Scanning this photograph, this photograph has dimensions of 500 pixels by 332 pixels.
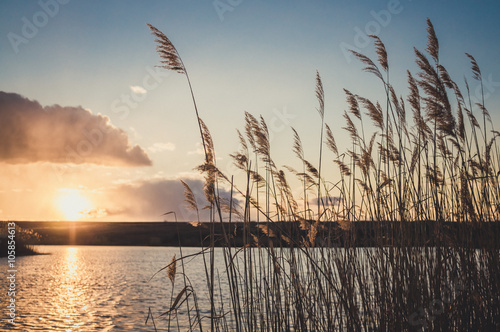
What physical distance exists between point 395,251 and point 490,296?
2.88 ft

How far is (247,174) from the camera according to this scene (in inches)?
124

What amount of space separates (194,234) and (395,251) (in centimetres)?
3810

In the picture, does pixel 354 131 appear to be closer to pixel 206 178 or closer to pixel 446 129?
pixel 446 129

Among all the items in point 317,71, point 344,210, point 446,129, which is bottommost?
point 344,210

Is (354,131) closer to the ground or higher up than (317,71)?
closer to the ground

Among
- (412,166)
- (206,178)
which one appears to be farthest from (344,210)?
(206,178)

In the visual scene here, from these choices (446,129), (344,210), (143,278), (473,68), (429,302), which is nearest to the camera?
(429,302)

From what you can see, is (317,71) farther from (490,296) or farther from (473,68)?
Answer: (490,296)

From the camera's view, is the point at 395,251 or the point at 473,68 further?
the point at 473,68

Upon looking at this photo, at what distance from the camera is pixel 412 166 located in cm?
397

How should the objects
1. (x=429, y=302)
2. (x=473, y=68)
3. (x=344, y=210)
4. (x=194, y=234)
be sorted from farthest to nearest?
1. (x=194, y=234)
2. (x=473, y=68)
3. (x=344, y=210)
4. (x=429, y=302)

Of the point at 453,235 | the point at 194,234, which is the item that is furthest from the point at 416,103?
the point at 194,234

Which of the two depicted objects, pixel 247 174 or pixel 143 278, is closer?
pixel 247 174

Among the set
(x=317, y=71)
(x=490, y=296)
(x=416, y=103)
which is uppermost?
(x=317, y=71)
